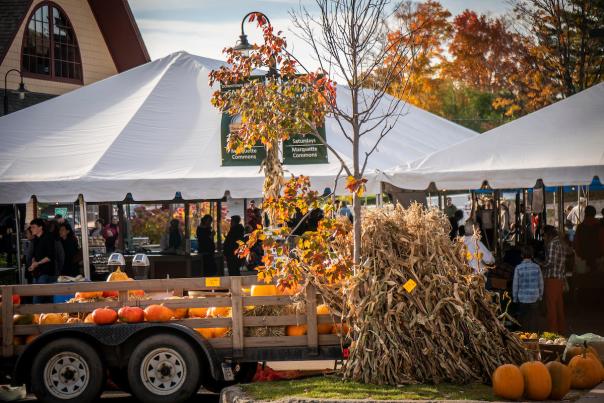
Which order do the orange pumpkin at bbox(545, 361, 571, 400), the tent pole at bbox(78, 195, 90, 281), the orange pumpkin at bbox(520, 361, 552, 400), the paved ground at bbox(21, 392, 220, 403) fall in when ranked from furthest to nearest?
1. the tent pole at bbox(78, 195, 90, 281)
2. the paved ground at bbox(21, 392, 220, 403)
3. the orange pumpkin at bbox(545, 361, 571, 400)
4. the orange pumpkin at bbox(520, 361, 552, 400)

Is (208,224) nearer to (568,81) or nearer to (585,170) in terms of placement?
(585,170)

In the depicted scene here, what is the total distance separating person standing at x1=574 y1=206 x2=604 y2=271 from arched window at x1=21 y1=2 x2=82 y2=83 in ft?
47.0

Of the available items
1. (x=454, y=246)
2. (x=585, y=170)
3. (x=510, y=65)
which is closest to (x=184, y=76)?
(x=585, y=170)

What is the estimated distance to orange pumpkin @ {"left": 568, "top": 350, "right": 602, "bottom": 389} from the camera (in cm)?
831

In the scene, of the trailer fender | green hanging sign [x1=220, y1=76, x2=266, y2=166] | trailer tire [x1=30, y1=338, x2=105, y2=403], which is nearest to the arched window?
green hanging sign [x1=220, y1=76, x2=266, y2=166]

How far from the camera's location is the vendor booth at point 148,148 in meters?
13.5

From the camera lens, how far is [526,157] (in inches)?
477

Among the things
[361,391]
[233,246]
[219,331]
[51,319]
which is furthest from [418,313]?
[233,246]

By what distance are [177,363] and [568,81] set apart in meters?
18.5

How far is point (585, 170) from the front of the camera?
1155 centimetres

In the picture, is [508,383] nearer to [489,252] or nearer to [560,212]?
[489,252]

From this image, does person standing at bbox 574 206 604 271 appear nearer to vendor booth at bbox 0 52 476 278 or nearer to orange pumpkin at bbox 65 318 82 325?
vendor booth at bbox 0 52 476 278

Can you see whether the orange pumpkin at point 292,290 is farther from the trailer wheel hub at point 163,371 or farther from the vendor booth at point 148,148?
the vendor booth at point 148,148

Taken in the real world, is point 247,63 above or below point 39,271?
above
